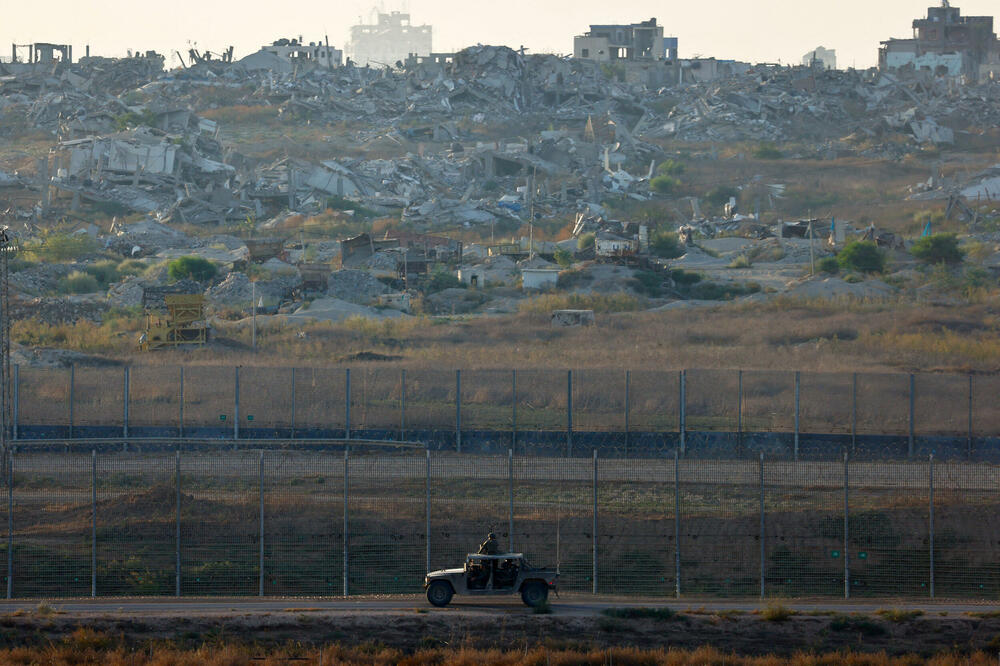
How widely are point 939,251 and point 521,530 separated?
3994 cm

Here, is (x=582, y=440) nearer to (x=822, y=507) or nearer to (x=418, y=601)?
(x=822, y=507)

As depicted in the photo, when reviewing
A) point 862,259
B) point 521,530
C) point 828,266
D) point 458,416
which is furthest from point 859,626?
point 862,259

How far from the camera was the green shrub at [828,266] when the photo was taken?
54.5 m

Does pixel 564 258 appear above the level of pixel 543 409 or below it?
above

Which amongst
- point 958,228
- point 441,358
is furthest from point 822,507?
point 958,228

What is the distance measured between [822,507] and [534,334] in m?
19.3

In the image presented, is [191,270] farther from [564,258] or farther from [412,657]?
[412,657]

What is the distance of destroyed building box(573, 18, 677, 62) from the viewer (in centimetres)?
Result: 14112

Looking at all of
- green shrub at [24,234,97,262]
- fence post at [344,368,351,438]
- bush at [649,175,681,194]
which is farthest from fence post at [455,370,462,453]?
bush at [649,175,681,194]

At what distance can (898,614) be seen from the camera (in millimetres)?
18422

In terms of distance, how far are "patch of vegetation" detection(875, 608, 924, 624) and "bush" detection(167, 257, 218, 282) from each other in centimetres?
3774

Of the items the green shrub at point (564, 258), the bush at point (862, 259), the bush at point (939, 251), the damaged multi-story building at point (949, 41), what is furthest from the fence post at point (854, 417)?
the damaged multi-story building at point (949, 41)

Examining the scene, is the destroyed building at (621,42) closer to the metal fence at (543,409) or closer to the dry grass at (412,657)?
the metal fence at (543,409)

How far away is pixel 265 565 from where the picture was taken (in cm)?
2064
